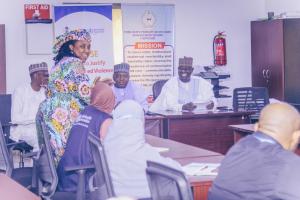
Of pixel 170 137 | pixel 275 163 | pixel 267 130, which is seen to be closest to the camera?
pixel 275 163

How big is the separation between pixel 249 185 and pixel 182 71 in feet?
18.3

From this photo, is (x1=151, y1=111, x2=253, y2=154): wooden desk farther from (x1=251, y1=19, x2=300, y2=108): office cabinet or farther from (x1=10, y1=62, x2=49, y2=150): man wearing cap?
(x1=251, y1=19, x2=300, y2=108): office cabinet

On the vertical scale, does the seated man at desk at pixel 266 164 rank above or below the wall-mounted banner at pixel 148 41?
below

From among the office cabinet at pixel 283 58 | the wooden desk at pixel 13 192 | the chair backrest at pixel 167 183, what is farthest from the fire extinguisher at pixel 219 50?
the chair backrest at pixel 167 183

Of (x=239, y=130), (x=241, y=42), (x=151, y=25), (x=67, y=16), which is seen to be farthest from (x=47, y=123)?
(x=241, y=42)

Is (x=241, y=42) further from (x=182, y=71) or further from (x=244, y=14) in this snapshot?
(x=182, y=71)

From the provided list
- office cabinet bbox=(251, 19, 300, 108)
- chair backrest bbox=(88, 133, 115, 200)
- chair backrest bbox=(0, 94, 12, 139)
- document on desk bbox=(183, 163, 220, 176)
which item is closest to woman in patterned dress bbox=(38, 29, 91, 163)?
document on desk bbox=(183, 163, 220, 176)

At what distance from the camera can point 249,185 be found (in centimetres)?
264

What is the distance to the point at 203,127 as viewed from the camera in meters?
7.37

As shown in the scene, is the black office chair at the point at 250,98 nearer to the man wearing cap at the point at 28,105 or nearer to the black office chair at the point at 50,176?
the man wearing cap at the point at 28,105

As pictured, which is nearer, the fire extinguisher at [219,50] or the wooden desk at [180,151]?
the wooden desk at [180,151]

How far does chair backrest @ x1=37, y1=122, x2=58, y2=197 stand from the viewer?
4480 millimetres

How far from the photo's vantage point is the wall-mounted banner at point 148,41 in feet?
30.3

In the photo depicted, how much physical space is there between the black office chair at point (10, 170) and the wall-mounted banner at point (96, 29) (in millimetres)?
2826
